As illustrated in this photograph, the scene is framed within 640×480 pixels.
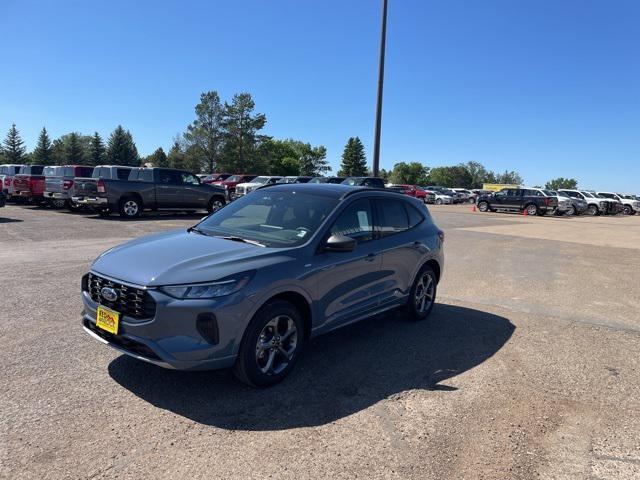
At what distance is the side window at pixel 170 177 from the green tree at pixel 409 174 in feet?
506

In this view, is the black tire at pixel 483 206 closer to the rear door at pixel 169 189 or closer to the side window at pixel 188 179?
the side window at pixel 188 179

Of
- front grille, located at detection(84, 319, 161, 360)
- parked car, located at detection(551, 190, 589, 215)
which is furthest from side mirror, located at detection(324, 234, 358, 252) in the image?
parked car, located at detection(551, 190, 589, 215)

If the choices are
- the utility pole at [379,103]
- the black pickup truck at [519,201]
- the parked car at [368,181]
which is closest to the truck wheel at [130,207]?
the parked car at [368,181]

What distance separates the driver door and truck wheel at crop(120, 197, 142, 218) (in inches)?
564

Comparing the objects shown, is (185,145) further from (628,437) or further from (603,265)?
(628,437)

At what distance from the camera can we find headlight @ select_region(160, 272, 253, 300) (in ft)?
11.4

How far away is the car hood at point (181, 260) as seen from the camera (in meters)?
3.56

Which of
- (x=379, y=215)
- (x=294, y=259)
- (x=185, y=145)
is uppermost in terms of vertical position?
(x=185, y=145)

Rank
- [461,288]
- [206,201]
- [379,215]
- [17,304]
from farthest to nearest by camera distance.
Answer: [206,201], [461,288], [17,304], [379,215]

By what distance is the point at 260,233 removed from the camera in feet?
15.0

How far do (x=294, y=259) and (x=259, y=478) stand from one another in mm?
1756

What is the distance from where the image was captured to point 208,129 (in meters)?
93.4

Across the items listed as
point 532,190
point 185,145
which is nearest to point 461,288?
point 532,190

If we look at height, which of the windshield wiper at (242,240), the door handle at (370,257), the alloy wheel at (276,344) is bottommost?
the alloy wheel at (276,344)
